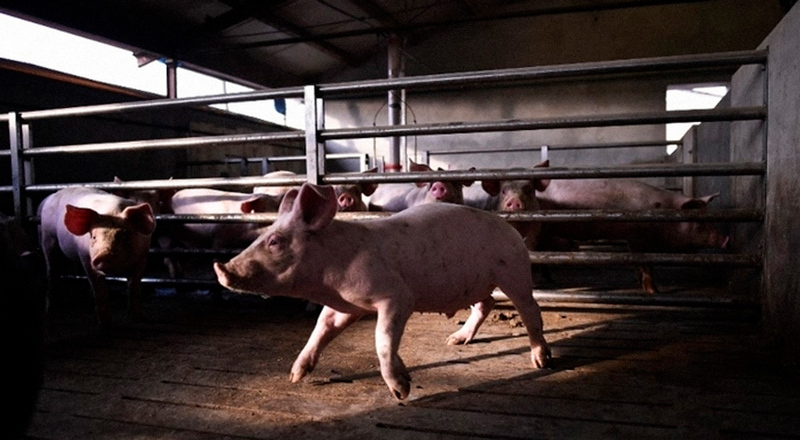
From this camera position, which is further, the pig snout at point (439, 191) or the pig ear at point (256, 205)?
the pig snout at point (439, 191)

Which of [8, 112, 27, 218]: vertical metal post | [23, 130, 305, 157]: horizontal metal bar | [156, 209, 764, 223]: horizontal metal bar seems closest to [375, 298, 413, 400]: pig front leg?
[156, 209, 764, 223]: horizontal metal bar

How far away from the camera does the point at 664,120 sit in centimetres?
342

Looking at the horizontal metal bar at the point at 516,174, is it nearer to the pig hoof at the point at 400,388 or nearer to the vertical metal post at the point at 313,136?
the vertical metal post at the point at 313,136

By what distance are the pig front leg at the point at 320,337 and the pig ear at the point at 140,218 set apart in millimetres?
1829

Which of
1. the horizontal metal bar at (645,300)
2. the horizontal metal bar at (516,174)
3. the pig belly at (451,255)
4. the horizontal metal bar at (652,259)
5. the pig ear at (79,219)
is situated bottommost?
the horizontal metal bar at (645,300)

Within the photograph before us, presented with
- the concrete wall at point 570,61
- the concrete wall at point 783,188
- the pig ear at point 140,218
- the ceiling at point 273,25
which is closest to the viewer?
the concrete wall at point 783,188

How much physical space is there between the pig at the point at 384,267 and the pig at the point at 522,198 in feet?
6.80

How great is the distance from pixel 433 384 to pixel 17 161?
4.48 m

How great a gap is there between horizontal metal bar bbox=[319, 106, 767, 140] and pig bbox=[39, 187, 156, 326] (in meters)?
1.47

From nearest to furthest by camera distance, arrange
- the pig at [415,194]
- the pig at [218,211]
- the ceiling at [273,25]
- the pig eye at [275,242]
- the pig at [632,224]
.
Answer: the pig eye at [275,242] → the pig at [218,211] → the pig at [632,224] → the pig at [415,194] → the ceiling at [273,25]

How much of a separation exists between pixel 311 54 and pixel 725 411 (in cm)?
1444

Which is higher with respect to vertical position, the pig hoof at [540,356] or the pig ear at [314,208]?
the pig ear at [314,208]

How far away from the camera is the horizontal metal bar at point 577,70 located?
10.7ft

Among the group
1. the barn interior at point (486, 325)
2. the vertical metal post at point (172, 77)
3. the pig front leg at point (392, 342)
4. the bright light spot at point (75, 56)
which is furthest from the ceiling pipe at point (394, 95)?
the pig front leg at point (392, 342)
